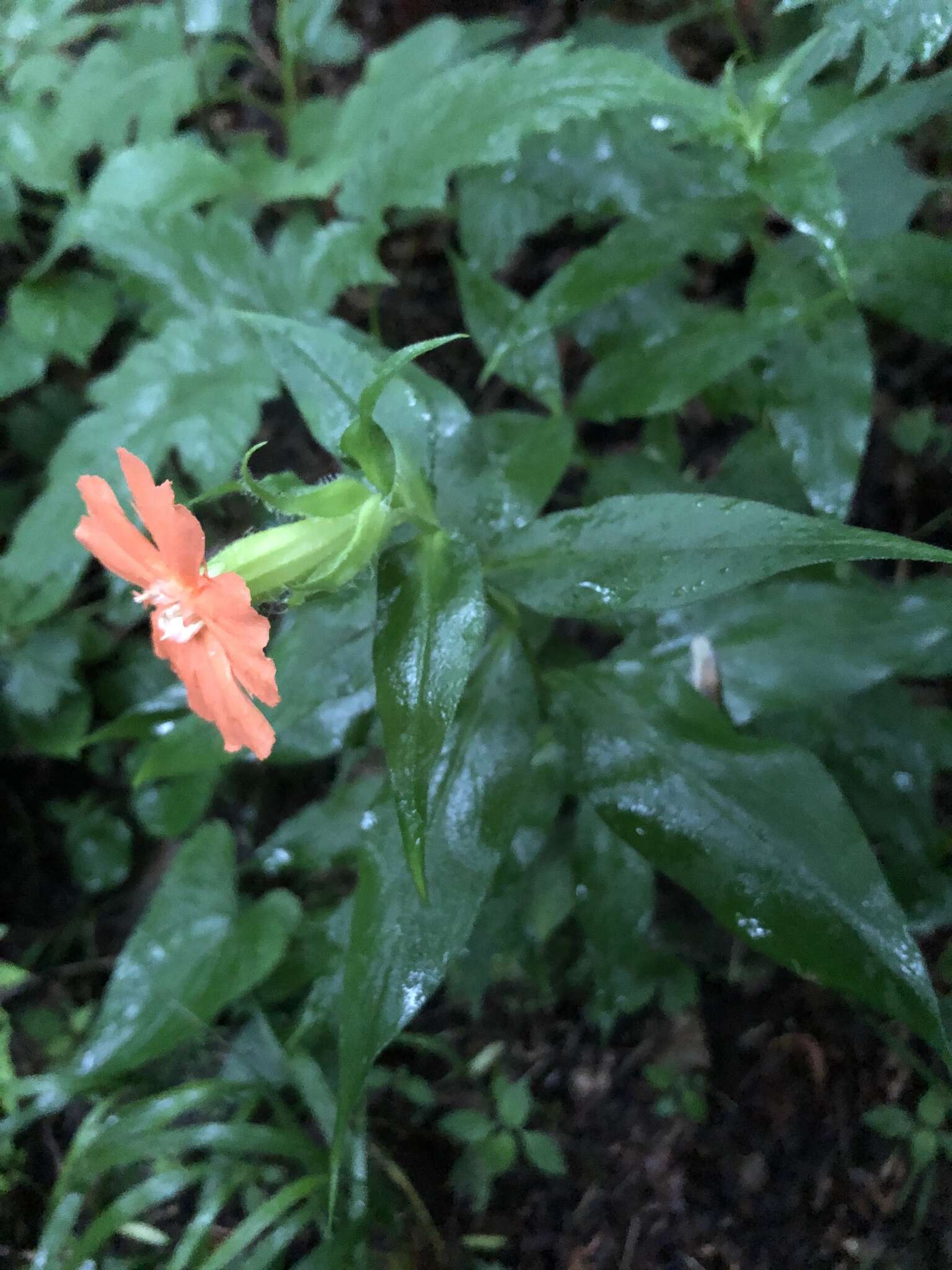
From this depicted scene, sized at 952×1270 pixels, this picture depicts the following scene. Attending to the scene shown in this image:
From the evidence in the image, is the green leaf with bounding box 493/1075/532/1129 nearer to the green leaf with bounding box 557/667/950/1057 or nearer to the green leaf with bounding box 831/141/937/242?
the green leaf with bounding box 557/667/950/1057

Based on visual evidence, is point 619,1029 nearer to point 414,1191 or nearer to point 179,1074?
point 414,1191

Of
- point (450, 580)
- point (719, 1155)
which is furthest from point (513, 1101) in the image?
point (450, 580)

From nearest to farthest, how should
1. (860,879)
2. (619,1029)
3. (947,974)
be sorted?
(860,879), (947,974), (619,1029)

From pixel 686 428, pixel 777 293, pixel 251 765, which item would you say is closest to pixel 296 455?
pixel 251 765

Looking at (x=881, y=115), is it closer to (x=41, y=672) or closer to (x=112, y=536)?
(x=112, y=536)

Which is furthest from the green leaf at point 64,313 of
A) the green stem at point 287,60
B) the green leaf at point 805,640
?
the green leaf at point 805,640

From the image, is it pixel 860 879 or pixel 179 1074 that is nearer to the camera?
pixel 860 879

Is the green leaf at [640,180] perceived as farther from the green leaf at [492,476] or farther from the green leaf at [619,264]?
the green leaf at [492,476]
